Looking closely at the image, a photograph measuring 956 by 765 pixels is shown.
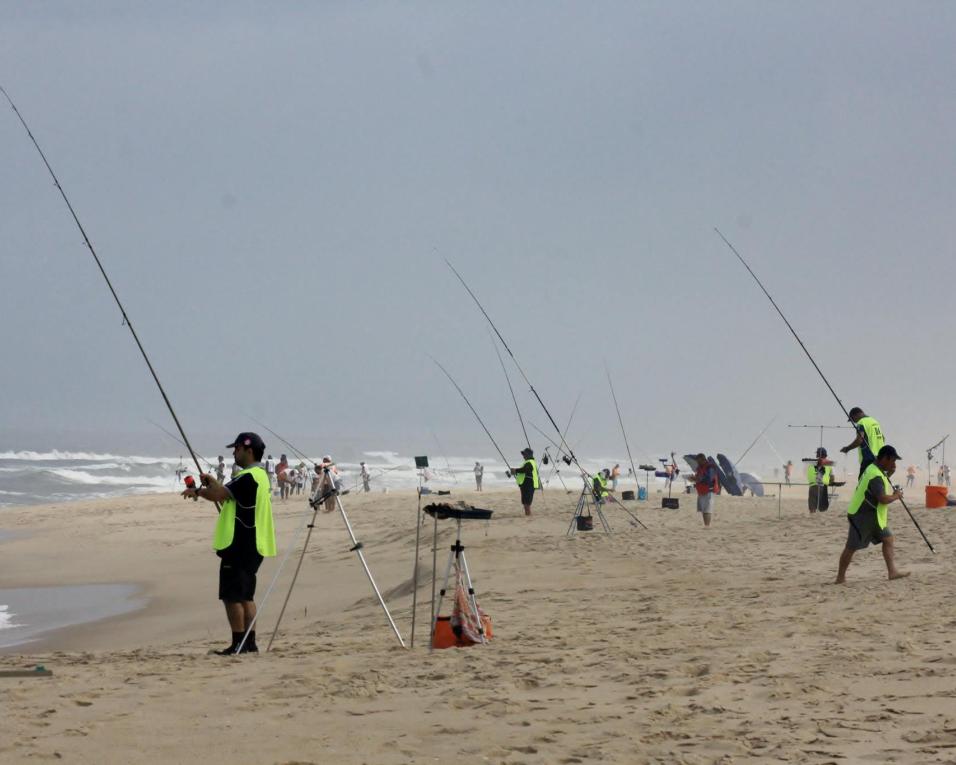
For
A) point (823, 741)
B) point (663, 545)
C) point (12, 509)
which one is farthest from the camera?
point (12, 509)

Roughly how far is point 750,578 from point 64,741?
7.03m

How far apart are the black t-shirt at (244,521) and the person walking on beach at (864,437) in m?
6.30

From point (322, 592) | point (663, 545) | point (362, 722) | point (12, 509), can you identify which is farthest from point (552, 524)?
point (12, 509)

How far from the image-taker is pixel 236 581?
694 cm

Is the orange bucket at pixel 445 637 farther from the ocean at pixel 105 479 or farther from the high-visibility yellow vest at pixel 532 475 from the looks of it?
the ocean at pixel 105 479

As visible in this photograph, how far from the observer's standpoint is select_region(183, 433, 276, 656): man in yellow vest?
688 cm

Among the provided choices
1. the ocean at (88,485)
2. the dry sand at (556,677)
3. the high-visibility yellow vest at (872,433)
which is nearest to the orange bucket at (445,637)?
the dry sand at (556,677)

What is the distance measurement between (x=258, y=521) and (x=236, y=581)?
1.32 feet

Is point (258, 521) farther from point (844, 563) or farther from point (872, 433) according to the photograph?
point (872, 433)

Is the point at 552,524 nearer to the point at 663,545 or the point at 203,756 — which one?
the point at 663,545

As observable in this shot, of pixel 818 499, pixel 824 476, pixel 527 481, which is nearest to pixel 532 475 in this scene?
pixel 527 481

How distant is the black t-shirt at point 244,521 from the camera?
6.87m

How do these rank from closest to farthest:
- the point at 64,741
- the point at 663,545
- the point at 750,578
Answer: the point at 64,741
the point at 750,578
the point at 663,545

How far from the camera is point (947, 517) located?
15.0 meters
